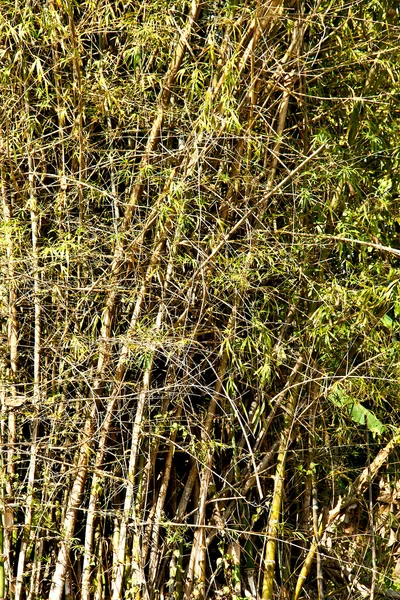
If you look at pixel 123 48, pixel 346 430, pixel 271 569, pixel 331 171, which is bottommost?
pixel 271 569

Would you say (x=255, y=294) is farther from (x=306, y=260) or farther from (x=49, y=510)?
(x=49, y=510)

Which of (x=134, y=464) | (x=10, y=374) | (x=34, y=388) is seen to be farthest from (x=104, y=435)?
(x=10, y=374)

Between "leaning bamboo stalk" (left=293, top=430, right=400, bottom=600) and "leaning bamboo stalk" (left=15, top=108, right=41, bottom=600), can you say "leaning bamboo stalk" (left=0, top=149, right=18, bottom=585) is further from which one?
"leaning bamboo stalk" (left=293, top=430, right=400, bottom=600)

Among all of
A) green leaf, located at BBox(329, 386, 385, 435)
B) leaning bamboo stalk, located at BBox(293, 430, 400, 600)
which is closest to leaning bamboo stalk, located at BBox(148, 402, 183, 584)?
green leaf, located at BBox(329, 386, 385, 435)

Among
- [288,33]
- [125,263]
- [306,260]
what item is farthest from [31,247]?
[288,33]

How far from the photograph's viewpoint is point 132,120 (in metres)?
3.65

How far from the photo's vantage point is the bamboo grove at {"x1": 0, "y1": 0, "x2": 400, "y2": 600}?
349cm

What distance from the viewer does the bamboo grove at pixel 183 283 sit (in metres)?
3.49

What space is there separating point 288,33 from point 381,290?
1.21m

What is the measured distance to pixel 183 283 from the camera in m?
3.56

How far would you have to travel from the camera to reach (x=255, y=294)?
3.65m

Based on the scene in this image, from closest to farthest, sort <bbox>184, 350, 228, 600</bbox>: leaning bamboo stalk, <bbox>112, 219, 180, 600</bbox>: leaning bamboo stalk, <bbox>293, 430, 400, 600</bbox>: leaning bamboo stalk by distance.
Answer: <bbox>112, 219, 180, 600</bbox>: leaning bamboo stalk, <bbox>184, 350, 228, 600</bbox>: leaning bamboo stalk, <bbox>293, 430, 400, 600</bbox>: leaning bamboo stalk

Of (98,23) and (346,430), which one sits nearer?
(98,23)

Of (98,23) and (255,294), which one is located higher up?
(98,23)
